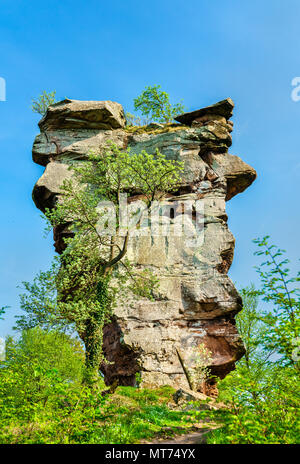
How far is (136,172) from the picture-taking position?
18359mm

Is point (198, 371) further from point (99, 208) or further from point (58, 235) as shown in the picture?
point (58, 235)

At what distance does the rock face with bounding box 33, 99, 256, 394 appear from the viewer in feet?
61.9

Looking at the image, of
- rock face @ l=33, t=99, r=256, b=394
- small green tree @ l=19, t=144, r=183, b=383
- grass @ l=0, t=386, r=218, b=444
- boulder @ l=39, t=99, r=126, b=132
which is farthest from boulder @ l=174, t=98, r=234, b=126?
grass @ l=0, t=386, r=218, b=444

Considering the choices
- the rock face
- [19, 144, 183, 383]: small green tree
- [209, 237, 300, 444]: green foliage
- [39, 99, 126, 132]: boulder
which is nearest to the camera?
[209, 237, 300, 444]: green foliage

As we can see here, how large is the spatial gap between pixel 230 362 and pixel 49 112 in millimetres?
20970

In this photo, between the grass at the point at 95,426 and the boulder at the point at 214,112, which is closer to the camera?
the grass at the point at 95,426

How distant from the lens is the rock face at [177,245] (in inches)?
743

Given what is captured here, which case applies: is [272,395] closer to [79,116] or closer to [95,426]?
[95,426]

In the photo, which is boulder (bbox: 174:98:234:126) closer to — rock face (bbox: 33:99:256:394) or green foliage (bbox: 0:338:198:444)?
rock face (bbox: 33:99:256:394)

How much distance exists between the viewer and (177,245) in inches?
861
